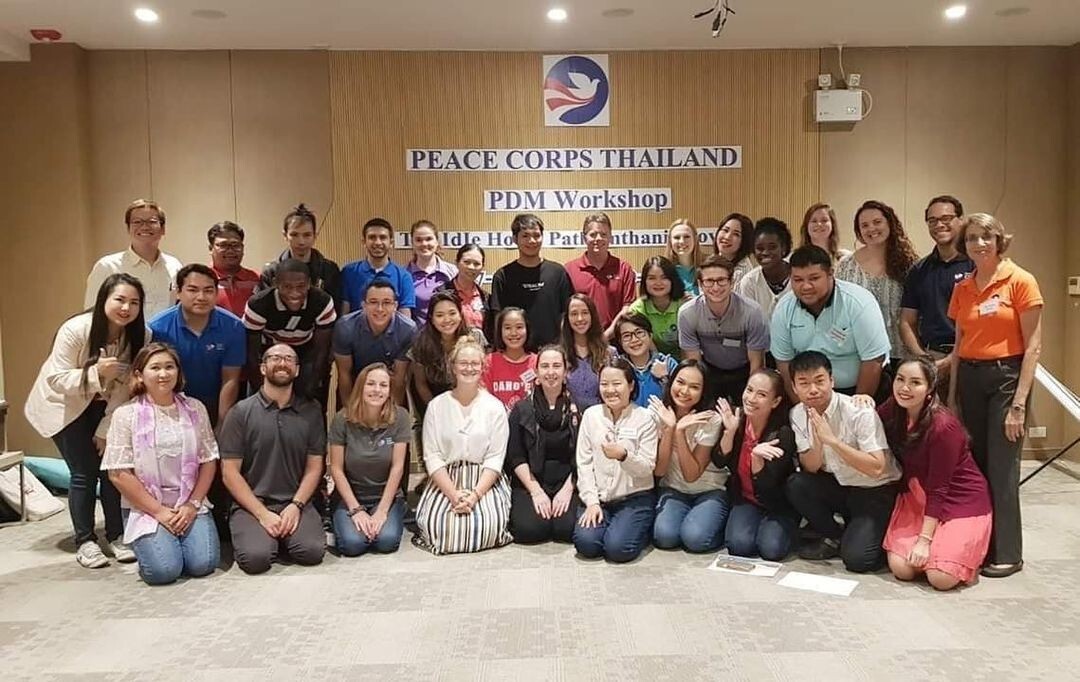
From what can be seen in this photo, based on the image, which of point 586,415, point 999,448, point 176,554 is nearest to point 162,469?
point 176,554

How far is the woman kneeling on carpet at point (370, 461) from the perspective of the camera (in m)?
3.86

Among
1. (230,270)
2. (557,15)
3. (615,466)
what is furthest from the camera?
(557,15)

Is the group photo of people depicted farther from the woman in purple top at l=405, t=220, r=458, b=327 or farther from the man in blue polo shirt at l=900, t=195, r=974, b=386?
the woman in purple top at l=405, t=220, r=458, b=327

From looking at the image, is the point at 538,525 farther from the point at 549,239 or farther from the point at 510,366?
the point at 549,239

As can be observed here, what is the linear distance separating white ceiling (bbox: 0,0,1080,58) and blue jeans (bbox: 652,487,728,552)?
9.17 ft

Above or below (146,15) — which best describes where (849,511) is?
below

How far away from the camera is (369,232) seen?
4.75 metres

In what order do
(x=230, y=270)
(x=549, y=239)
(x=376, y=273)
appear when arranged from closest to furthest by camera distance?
(x=230, y=270) < (x=376, y=273) < (x=549, y=239)

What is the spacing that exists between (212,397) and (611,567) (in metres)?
2.06

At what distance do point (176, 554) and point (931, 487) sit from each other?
10.3 ft

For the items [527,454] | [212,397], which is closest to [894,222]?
[527,454]

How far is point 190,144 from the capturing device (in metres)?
5.64

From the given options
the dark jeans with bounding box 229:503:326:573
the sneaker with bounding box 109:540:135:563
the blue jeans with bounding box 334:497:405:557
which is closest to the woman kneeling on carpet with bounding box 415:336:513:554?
the blue jeans with bounding box 334:497:405:557

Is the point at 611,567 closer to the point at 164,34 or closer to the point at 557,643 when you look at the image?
the point at 557,643
